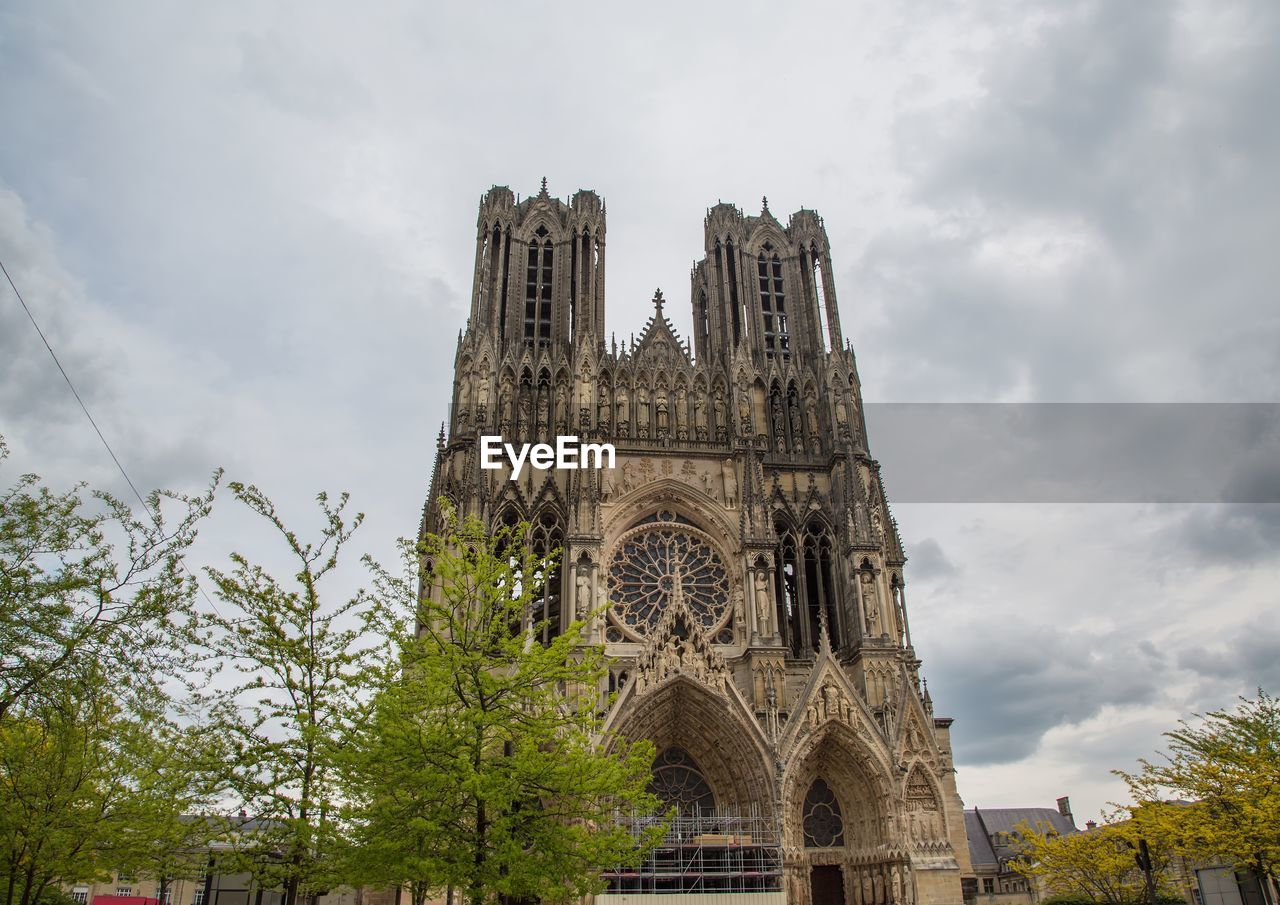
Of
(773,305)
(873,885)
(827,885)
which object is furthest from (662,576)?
(773,305)

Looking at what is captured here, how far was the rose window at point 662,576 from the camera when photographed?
31.9m

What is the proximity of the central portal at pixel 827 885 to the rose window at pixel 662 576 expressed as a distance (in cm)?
843

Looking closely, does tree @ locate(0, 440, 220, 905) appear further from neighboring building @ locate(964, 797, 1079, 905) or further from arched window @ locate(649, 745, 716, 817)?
neighboring building @ locate(964, 797, 1079, 905)

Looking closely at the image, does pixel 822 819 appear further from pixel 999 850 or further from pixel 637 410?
pixel 999 850

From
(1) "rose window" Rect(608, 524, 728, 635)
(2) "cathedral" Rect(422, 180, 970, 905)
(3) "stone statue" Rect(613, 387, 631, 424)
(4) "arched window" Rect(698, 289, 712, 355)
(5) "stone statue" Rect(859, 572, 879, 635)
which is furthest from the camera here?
(4) "arched window" Rect(698, 289, 712, 355)

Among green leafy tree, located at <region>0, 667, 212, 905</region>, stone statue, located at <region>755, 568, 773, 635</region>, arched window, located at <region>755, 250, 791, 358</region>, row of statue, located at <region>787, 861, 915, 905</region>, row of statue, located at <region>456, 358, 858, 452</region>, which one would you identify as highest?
arched window, located at <region>755, 250, 791, 358</region>

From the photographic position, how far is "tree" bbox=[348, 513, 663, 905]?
14.8 metres

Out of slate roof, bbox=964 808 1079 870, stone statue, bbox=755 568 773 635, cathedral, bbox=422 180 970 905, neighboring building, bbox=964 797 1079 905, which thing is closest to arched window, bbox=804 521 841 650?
cathedral, bbox=422 180 970 905

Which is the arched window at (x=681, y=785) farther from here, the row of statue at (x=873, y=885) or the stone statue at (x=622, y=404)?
the stone statue at (x=622, y=404)

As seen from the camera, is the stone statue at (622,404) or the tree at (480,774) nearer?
the tree at (480,774)

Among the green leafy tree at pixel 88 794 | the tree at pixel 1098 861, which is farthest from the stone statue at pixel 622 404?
the green leafy tree at pixel 88 794

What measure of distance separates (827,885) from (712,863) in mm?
4565

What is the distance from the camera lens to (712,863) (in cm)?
2714

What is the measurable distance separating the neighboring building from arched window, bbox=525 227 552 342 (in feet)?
121
